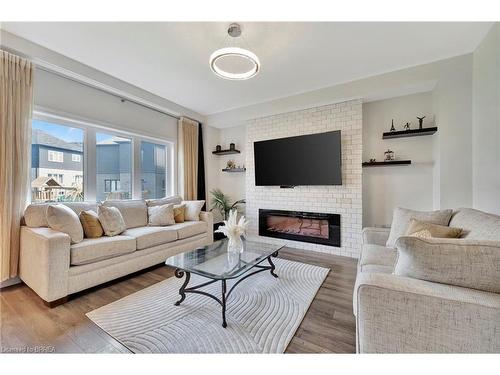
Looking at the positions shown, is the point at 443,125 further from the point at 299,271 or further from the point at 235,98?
the point at 235,98

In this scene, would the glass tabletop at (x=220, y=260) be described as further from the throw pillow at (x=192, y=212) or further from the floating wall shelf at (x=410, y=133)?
the floating wall shelf at (x=410, y=133)

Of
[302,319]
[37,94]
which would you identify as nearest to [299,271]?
[302,319]

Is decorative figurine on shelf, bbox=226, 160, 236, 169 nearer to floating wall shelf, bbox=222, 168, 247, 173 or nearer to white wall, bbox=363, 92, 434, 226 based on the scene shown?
floating wall shelf, bbox=222, 168, 247, 173

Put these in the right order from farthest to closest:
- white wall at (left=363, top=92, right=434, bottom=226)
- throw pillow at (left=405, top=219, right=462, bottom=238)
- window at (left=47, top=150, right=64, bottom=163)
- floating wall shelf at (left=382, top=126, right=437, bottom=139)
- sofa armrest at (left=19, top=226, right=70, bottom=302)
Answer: white wall at (left=363, top=92, right=434, bottom=226)
floating wall shelf at (left=382, top=126, right=437, bottom=139)
window at (left=47, top=150, right=64, bottom=163)
sofa armrest at (left=19, top=226, right=70, bottom=302)
throw pillow at (left=405, top=219, right=462, bottom=238)

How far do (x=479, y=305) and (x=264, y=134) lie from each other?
3578 millimetres

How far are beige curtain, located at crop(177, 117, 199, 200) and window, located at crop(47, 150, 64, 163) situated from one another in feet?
5.97

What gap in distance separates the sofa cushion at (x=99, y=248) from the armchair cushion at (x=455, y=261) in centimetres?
256

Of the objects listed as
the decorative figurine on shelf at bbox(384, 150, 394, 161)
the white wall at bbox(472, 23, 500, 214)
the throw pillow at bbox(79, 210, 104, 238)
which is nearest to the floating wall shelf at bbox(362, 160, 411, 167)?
the decorative figurine on shelf at bbox(384, 150, 394, 161)

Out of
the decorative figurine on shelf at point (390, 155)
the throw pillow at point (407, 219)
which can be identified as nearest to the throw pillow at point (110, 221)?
the throw pillow at point (407, 219)

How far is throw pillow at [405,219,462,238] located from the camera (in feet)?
5.12

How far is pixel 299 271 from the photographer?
262 cm

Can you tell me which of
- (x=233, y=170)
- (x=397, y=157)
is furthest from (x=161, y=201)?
(x=397, y=157)

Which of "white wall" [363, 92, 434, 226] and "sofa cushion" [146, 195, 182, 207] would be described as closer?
"white wall" [363, 92, 434, 226]

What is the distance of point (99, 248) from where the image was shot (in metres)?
2.15
